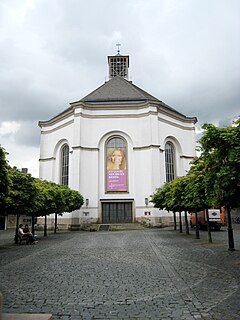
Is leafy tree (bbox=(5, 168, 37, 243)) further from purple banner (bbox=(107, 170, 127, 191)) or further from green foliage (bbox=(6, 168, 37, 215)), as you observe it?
purple banner (bbox=(107, 170, 127, 191))

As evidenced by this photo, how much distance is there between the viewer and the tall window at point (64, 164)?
45.7 metres

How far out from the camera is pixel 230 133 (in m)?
9.23

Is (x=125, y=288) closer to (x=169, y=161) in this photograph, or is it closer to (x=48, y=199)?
(x=48, y=199)

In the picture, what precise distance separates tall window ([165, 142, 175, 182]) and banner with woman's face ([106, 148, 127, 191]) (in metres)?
6.64

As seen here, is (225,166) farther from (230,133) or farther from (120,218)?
(120,218)

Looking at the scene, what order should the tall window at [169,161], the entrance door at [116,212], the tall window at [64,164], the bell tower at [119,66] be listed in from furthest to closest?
1. the bell tower at [119,66]
2. the tall window at [169,161]
3. the tall window at [64,164]
4. the entrance door at [116,212]

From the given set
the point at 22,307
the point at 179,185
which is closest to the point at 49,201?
the point at 179,185

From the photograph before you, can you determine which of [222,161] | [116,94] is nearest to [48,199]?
[222,161]

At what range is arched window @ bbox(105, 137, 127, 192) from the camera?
42719 millimetres

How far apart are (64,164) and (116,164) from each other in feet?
27.4

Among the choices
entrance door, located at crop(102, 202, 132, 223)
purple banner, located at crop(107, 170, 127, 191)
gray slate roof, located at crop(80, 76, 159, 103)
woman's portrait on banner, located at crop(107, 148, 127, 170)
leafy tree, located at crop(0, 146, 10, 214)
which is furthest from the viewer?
gray slate roof, located at crop(80, 76, 159, 103)

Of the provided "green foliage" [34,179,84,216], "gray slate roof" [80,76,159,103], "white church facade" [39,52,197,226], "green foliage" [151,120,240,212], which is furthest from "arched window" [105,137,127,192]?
"green foliage" [151,120,240,212]

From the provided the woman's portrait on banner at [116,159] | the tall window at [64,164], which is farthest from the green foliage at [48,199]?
the tall window at [64,164]

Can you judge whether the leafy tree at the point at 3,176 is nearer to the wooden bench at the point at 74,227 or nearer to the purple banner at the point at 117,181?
the wooden bench at the point at 74,227
